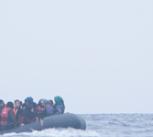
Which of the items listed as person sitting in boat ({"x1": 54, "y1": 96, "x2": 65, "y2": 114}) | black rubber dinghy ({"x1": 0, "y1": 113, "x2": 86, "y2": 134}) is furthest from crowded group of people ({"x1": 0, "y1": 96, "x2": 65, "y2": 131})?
black rubber dinghy ({"x1": 0, "y1": 113, "x2": 86, "y2": 134})

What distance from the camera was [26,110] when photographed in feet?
135

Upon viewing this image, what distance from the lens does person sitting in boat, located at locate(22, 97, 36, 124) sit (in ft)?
135

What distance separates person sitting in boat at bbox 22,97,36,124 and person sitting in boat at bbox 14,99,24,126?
135mm

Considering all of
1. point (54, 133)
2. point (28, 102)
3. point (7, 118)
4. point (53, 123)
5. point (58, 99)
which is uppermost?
point (58, 99)

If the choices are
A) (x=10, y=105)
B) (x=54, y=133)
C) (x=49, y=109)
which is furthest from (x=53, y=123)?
(x=10, y=105)

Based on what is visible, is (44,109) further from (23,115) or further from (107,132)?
(107,132)

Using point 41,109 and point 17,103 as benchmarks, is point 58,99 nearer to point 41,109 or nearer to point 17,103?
point 41,109

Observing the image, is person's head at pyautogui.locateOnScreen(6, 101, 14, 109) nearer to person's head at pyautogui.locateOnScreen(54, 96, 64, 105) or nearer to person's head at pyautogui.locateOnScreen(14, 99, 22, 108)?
person's head at pyautogui.locateOnScreen(14, 99, 22, 108)

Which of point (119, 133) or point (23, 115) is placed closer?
point (23, 115)

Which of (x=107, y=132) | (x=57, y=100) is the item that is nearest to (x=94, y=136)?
(x=57, y=100)

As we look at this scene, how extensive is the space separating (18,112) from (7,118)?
1.78 ft

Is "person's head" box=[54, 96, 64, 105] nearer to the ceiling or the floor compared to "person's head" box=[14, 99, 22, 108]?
nearer to the ceiling

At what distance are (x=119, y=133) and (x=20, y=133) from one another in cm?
775

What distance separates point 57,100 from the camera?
41.6 m
